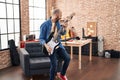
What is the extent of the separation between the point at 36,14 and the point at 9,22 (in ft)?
5.30

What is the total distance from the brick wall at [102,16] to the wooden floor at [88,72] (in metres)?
1.22

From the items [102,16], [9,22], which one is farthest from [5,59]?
[102,16]

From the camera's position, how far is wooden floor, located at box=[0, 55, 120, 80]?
179 inches

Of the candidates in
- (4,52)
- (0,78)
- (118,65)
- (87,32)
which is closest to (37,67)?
(0,78)

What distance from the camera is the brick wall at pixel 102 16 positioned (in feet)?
23.1

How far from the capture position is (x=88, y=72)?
16.4 feet

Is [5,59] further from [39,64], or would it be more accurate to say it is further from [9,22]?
[39,64]

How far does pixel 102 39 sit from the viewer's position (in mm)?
7125

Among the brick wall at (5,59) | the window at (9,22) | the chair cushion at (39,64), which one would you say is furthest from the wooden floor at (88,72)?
the window at (9,22)

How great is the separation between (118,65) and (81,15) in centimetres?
272

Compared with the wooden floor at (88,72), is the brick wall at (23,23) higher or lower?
higher

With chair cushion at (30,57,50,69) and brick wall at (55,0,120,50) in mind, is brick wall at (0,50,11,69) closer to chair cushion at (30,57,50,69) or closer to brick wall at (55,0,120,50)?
chair cushion at (30,57,50,69)

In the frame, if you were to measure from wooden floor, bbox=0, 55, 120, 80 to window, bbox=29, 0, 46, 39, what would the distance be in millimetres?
1895

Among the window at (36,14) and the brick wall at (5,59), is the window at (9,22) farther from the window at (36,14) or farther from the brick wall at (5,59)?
the window at (36,14)
